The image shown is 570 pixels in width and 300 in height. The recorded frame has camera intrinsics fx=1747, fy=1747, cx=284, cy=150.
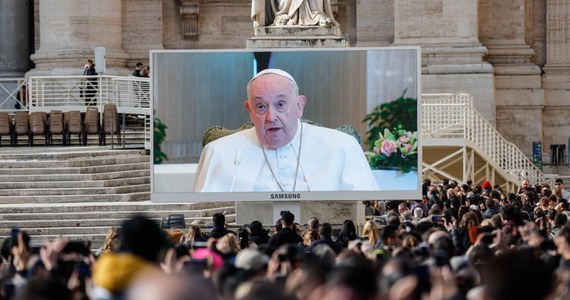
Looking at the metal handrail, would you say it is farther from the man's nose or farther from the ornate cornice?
the man's nose

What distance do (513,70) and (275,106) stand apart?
13655mm

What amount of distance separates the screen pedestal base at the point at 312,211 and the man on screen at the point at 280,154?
28.3 inches

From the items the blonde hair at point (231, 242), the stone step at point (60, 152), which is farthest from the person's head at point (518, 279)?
the stone step at point (60, 152)

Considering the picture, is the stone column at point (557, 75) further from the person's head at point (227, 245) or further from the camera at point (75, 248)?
the camera at point (75, 248)

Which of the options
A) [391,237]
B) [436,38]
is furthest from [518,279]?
[436,38]

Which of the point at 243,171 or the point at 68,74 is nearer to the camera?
the point at 243,171

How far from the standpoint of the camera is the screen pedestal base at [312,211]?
2617 centimetres

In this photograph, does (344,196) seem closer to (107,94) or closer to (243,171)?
(243,171)

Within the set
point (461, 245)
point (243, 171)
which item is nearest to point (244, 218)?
point (243, 171)

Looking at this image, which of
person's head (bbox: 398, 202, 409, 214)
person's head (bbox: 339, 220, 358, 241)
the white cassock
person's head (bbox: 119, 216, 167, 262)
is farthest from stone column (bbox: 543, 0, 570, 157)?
person's head (bbox: 119, 216, 167, 262)

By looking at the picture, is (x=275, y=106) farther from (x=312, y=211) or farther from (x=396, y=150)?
(x=396, y=150)

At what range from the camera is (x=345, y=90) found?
2600 cm

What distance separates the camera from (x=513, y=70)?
1501 inches

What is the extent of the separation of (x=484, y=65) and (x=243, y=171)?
1299cm
